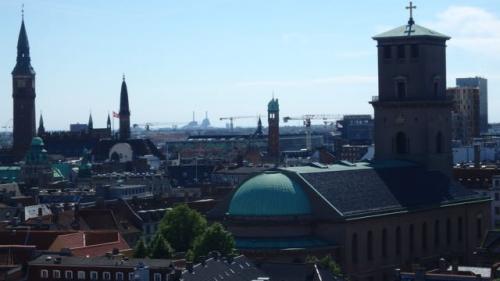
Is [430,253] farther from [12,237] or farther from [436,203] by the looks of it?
[12,237]

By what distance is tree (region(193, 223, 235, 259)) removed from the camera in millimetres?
90875

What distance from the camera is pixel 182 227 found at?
330ft

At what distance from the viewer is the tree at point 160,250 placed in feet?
302

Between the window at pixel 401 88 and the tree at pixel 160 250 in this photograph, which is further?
the window at pixel 401 88

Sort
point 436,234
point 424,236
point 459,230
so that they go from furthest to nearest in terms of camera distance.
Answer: point 459,230
point 436,234
point 424,236

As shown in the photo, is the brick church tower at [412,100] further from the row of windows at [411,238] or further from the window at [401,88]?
the row of windows at [411,238]

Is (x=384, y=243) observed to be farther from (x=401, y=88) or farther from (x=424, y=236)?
(x=401, y=88)

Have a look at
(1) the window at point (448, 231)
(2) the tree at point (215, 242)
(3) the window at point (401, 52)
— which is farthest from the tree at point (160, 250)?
(3) the window at point (401, 52)

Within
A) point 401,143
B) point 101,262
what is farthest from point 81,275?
point 401,143

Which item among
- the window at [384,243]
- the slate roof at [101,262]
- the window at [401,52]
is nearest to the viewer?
the slate roof at [101,262]

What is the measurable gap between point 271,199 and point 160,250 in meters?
9.81

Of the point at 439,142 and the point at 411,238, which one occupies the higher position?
the point at 439,142

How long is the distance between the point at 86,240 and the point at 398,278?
102 ft

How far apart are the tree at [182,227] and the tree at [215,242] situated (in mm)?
7458
